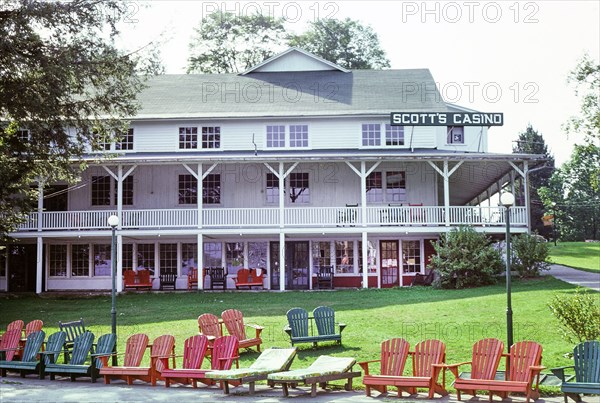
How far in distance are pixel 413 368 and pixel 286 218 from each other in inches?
749

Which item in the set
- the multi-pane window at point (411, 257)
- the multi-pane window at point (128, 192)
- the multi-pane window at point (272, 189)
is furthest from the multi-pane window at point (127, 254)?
the multi-pane window at point (411, 257)

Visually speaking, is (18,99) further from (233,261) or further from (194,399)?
(233,261)

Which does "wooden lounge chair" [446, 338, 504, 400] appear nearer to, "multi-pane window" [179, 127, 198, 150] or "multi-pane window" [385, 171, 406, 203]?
"multi-pane window" [385, 171, 406, 203]

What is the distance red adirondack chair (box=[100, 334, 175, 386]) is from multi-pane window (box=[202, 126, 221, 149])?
786 inches

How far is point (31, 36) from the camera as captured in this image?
2098cm

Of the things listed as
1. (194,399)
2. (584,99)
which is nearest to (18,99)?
(194,399)

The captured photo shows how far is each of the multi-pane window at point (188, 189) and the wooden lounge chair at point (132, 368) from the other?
18.8m

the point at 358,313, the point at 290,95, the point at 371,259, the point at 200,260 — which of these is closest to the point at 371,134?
the point at 290,95

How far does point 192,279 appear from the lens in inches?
1271

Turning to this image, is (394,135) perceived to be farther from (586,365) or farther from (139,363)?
(586,365)

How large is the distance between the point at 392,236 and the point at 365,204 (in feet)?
10.0

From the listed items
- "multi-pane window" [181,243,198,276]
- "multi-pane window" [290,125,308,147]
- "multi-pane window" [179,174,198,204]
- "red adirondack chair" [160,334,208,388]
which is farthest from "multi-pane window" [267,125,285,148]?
"red adirondack chair" [160,334,208,388]

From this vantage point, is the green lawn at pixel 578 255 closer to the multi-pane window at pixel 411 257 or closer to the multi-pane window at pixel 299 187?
the multi-pane window at pixel 411 257

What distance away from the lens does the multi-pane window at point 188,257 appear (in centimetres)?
3409
